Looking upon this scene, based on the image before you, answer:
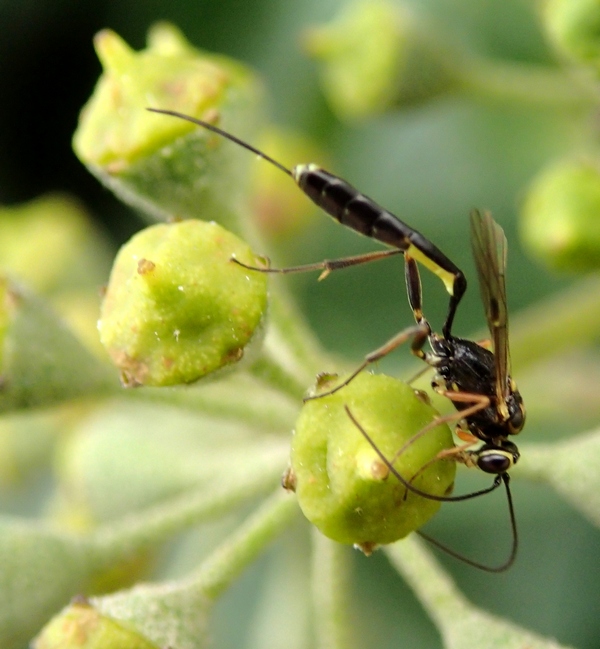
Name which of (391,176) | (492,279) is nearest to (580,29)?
(492,279)

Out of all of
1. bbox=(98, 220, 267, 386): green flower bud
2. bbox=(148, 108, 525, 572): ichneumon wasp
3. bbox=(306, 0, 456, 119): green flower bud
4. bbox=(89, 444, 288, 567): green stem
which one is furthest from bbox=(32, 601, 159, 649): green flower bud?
bbox=(306, 0, 456, 119): green flower bud

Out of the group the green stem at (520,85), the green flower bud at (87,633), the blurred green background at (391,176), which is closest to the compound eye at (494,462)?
the green flower bud at (87,633)

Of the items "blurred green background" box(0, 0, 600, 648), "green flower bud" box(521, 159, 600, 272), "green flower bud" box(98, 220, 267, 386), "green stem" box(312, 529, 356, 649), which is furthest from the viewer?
"blurred green background" box(0, 0, 600, 648)

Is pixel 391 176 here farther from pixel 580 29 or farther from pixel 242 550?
pixel 242 550

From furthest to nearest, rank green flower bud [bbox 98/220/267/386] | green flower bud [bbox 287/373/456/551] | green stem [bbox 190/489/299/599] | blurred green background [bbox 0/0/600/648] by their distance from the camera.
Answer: blurred green background [bbox 0/0/600/648]
green stem [bbox 190/489/299/599]
green flower bud [bbox 98/220/267/386]
green flower bud [bbox 287/373/456/551]

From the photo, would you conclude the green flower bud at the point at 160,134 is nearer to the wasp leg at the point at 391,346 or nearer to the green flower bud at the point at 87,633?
the wasp leg at the point at 391,346

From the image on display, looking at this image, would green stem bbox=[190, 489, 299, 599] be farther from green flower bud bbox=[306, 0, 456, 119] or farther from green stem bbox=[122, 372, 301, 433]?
green flower bud bbox=[306, 0, 456, 119]

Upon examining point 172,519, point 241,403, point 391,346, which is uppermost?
point 391,346
